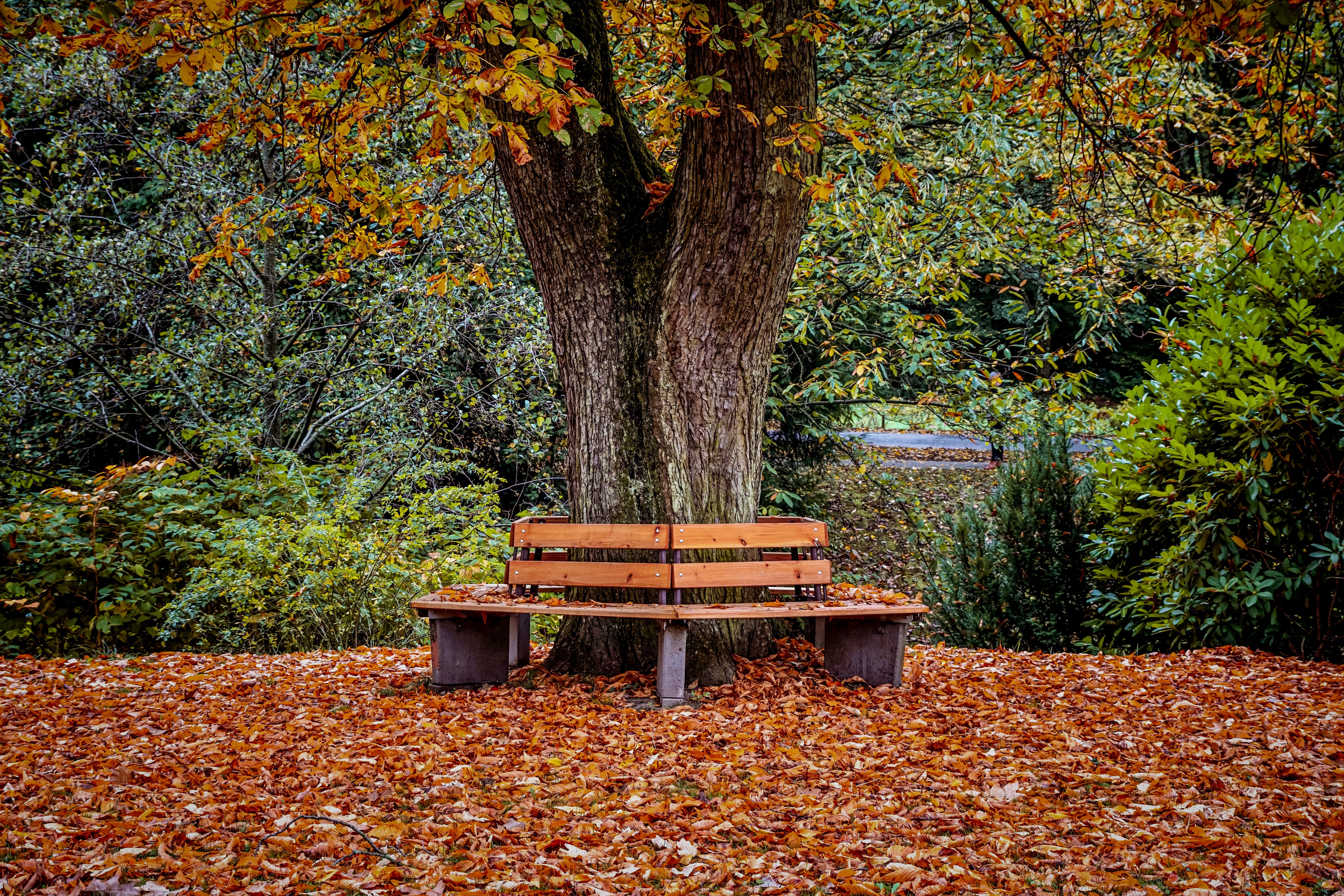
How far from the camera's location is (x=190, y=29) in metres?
4.79

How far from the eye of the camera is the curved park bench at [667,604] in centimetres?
473

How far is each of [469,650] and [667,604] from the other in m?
1.17

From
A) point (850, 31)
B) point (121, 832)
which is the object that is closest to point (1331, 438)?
point (850, 31)

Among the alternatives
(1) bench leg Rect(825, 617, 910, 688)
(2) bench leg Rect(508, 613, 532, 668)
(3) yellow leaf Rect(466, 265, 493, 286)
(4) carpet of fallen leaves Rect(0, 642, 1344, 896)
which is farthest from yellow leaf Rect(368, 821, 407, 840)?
(3) yellow leaf Rect(466, 265, 493, 286)

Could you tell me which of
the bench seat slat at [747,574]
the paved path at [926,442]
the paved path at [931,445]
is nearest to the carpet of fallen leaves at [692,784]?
the bench seat slat at [747,574]

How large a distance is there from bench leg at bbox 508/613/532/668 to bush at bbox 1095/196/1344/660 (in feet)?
13.5

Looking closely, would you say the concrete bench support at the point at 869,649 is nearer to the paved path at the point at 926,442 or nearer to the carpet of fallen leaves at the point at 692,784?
the carpet of fallen leaves at the point at 692,784

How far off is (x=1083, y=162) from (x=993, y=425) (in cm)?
365

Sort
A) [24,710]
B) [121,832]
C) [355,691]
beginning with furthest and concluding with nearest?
[355,691] < [24,710] < [121,832]

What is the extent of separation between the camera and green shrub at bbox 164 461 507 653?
22.7 feet

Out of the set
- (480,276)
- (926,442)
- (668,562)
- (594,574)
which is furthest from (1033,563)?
(926,442)

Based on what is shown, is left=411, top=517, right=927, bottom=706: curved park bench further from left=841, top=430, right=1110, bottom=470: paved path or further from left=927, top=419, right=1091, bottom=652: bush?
left=841, top=430, right=1110, bottom=470: paved path

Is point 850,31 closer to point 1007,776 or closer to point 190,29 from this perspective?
point 190,29

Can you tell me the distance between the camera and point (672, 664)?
4691 millimetres
